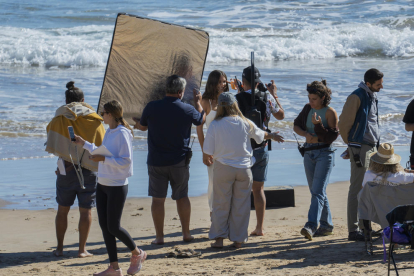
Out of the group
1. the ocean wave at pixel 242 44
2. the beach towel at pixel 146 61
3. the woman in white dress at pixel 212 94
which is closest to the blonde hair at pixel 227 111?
the woman in white dress at pixel 212 94

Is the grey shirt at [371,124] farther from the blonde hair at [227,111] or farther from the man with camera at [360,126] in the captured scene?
the blonde hair at [227,111]

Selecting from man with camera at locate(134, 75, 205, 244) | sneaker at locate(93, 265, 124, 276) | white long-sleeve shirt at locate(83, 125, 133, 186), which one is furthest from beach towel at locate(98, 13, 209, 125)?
sneaker at locate(93, 265, 124, 276)

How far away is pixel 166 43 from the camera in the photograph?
5.75 metres

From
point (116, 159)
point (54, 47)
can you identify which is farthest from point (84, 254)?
point (54, 47)

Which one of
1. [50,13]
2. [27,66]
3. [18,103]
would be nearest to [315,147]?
[18,103]

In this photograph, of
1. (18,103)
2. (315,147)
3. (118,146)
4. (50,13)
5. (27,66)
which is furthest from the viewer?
(50,13)

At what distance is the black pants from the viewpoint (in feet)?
14.9

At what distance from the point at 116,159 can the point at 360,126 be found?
2389 mm

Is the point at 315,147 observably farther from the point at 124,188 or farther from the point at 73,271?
the point at 73,271

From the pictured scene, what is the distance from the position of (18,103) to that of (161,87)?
9959mm

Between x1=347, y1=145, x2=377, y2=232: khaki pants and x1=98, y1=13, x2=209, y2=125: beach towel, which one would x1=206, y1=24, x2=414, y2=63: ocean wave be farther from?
x1=347, y1=145, x2=377, y2=232: khaki pants

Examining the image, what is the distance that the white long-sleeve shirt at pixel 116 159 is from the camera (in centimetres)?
451

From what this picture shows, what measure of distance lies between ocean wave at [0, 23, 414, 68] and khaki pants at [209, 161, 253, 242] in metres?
17.7

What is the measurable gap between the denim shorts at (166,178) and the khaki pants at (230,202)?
374 mm
